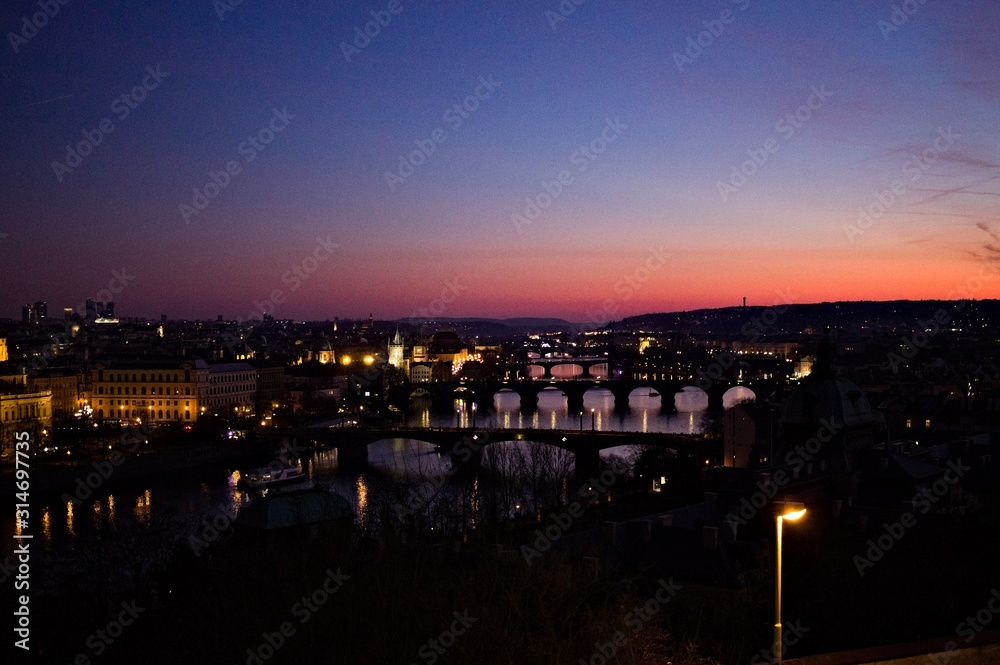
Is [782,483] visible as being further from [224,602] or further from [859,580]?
[224,602]

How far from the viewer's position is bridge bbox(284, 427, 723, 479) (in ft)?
77.3

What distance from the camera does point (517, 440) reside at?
2756 cm

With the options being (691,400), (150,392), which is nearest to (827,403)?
(150,392)

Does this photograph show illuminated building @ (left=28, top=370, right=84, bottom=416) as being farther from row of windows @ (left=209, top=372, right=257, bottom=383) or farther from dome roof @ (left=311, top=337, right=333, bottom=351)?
dome roof @ (left=311, top=337, right=333, bottom=351)

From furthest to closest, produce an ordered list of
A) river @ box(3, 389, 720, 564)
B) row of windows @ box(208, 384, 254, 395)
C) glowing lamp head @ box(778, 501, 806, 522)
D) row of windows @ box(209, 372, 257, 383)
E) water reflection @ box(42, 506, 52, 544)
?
row of windows @ box(209, 372, 257, 383), row of windows @ box(208, 384, 254, 395), river @ box(3, 389, 720, 564), water reflection @ box(42, 506, 52, 544), glowing lamp head @ box(778, 501, 806, 522)

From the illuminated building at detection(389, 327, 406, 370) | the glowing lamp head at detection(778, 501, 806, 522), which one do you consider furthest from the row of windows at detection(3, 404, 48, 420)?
the illuminated building at detection(389, 327, 406, 370)

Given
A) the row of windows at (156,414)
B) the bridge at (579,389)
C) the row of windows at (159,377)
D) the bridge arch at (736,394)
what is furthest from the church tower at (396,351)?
the row of windows at (156,414)

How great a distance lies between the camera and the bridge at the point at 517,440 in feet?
77.3

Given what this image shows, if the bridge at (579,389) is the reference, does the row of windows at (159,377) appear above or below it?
above

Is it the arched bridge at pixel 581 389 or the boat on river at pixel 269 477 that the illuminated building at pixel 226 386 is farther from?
the boat on river at pixel 269 477

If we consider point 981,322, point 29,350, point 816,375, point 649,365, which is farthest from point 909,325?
point 816,375

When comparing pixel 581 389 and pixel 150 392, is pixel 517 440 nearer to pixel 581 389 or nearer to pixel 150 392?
pixel 581 389

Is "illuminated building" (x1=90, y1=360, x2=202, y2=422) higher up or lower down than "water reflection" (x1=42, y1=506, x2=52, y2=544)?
higher up

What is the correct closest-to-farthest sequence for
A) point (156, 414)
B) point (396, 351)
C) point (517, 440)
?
point (517, 440) < point (156, 414) < point (396, 351)
